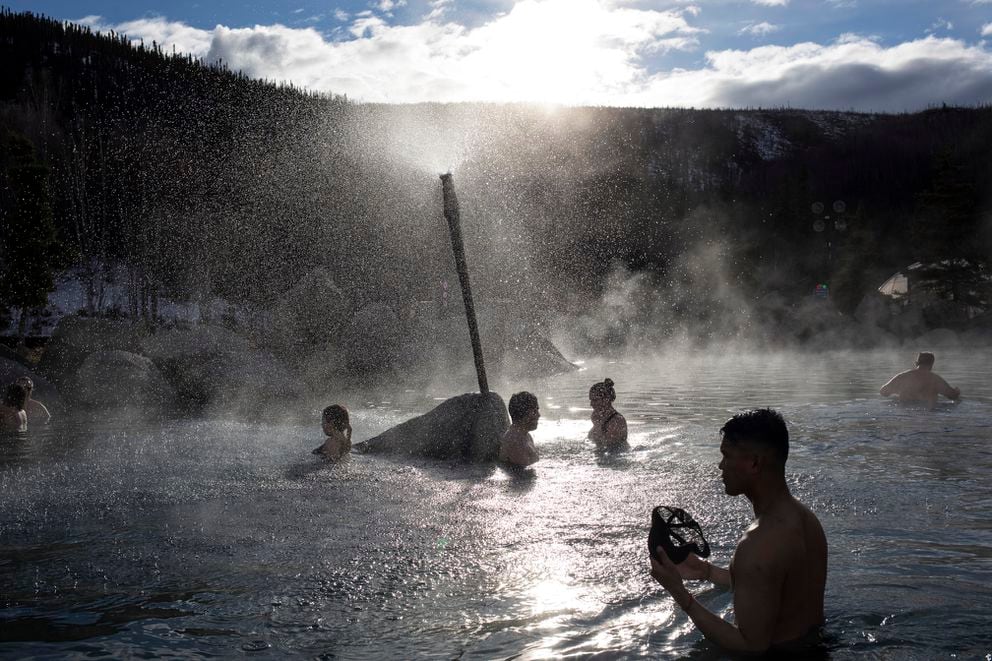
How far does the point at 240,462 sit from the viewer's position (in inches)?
310

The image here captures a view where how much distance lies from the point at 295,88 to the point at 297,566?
4293cm

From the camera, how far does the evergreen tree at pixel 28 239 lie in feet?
63.3

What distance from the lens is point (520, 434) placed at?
762 cm

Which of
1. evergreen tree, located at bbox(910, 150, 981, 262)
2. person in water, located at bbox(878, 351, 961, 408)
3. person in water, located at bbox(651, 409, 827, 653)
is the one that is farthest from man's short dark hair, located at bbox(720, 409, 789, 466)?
evergreen tree, located at bbox(910, 150, 981, 262)

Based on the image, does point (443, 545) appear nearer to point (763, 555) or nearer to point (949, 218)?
point (763, 555)

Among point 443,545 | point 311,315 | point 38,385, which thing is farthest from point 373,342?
point 443,545

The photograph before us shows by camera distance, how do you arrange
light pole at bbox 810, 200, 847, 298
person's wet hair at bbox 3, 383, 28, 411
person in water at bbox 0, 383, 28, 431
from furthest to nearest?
1. light pole at bbox 810, 200, 847, 298
2. person's wet hair at bbox 3, 383, 28, 411
3. person in water at bbox 0, 383, 28, 431

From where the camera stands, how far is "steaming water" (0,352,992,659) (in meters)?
3.59

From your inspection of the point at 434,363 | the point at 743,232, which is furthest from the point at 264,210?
the point at 743,232

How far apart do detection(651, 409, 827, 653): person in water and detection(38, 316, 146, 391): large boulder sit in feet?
46.9

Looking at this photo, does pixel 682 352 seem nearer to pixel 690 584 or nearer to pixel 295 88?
pixel 690 584

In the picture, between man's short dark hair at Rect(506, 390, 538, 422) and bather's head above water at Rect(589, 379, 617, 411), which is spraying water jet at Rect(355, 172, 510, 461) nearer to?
man's short dark hair at Rect(506, 390, 538, 422)

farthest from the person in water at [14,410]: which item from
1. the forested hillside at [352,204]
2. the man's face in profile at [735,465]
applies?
the forested hillside at [352,204]

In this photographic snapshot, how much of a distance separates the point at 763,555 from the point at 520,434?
15.7 feet
